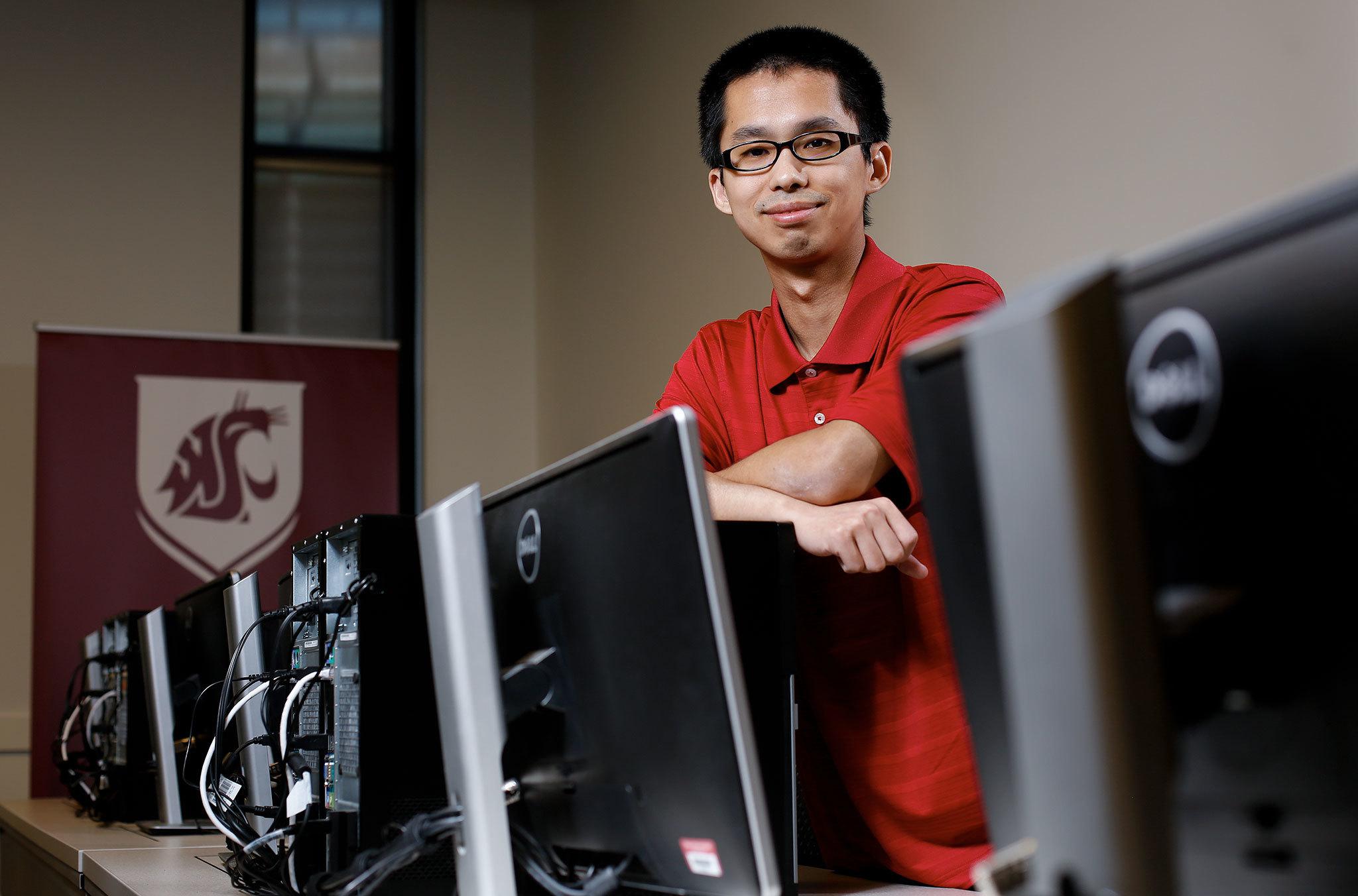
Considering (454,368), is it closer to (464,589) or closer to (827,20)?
(827,20)

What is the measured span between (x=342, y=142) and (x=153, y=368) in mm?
1591

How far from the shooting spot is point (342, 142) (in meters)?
5.82

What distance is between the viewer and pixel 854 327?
4.96 ft

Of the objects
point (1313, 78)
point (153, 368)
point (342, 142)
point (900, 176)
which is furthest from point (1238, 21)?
point (342, 142)

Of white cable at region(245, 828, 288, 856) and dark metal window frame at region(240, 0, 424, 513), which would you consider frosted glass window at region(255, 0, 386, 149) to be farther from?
white cable at region(245, 828, 288, 856)

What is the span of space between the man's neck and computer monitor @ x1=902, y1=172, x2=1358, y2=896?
0.99 m

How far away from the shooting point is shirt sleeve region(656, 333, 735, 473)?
162 centimetres

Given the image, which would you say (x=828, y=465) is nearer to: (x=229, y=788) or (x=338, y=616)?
(x=338, y=616)

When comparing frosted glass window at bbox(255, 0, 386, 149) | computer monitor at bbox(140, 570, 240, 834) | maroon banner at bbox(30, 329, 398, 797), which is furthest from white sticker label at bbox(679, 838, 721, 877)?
frosted glass window at bbox(255, 0, 386, 149)

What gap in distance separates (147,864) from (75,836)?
73 cm

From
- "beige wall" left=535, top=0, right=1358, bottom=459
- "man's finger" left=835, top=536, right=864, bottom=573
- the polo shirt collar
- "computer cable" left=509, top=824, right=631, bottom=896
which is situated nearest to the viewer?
"computer cable" left=509, top=824, right=631, bottom=896

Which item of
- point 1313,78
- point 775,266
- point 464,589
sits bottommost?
point 464,589

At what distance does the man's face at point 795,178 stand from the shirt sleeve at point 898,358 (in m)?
0.13

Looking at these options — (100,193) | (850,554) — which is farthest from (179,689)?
(100,193)
